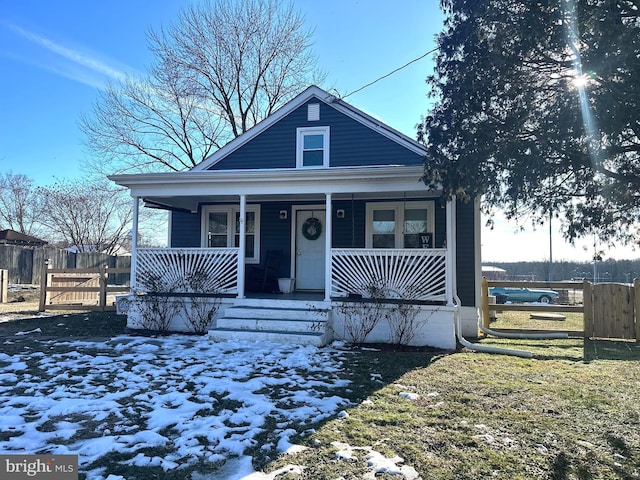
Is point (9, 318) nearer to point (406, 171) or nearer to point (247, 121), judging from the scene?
point (406, 171)

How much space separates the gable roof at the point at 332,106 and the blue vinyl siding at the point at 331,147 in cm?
8

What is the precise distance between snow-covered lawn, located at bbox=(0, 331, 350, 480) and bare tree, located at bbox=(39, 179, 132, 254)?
21.1 metres

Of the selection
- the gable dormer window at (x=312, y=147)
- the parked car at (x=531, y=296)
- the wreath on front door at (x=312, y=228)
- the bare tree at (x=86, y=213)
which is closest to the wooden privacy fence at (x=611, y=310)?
the wreath on front door at (x=312, y=228)

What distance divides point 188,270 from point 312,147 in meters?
4.51

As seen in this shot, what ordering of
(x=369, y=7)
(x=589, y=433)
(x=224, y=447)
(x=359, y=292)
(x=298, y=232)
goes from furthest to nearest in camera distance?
1. (x=298, y=232)
2. (x=369, y=7)
3. (x=359, y=292)
4. (x=589, y=433)
5. (x=224, y=447)

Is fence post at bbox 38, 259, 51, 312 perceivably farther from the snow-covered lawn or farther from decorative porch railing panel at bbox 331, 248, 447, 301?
decorative porch railing panel at bbox 331, 248, 447, 301

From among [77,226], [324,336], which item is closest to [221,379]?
[324,336]

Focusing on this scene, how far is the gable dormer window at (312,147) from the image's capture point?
35.3ft

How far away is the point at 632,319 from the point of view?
8461 mm

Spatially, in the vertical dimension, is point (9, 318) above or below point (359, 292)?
below

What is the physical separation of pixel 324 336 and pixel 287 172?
3.16 meters

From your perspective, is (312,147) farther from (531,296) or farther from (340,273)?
(531,296)

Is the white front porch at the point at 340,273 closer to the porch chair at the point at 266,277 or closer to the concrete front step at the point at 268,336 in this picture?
the concrete front step at the point at 268,336

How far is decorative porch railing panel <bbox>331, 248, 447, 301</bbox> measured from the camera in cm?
761
